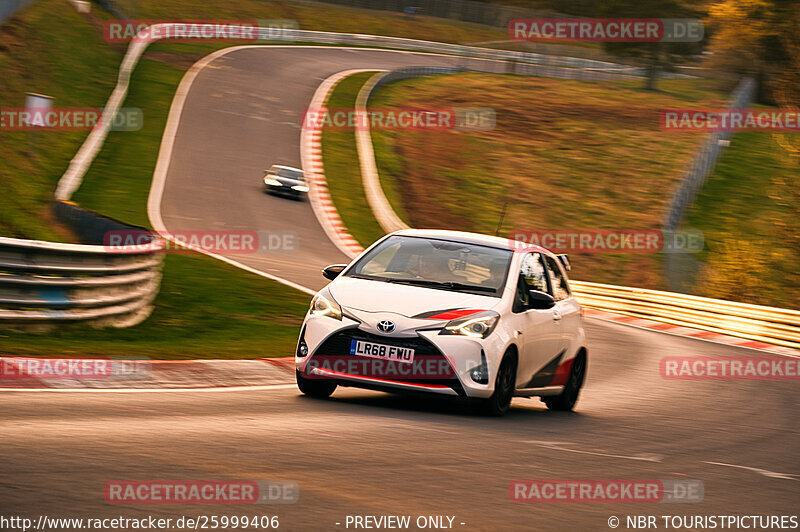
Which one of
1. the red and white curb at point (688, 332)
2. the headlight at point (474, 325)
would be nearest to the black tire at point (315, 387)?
the headlight at point (474, 325)

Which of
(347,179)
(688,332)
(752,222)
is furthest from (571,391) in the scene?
(752,222)

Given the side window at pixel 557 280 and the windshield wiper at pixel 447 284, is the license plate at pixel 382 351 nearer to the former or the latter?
the windshield wiper at pixel 447 284

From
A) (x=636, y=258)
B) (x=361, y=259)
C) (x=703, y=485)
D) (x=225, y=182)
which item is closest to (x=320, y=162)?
(x=225, y=182)

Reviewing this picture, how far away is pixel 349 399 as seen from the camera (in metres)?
10.7

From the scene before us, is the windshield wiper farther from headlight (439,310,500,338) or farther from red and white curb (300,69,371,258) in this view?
red and white curb (300,69,371,258)

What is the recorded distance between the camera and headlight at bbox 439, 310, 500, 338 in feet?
31.9

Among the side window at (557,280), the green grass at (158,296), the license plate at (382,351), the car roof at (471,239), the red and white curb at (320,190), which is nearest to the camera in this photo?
the license plate at (382,351)

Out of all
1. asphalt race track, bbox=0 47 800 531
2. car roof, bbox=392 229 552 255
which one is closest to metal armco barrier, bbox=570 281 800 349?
asphalt race track, bbox=0 47 800 531

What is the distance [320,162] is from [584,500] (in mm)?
35059

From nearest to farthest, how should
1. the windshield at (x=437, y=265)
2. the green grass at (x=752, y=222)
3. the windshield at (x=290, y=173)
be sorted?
the windshield at (x=437, y=265), the green grass at (x=752, y=222), the windshield at (x=290, y=173)

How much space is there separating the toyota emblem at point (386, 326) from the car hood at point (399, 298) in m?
0.14

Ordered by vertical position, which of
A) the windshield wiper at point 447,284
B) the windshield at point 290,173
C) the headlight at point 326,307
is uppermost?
the windshield wiper at point 447,284

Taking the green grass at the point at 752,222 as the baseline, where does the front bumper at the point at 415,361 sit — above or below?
above

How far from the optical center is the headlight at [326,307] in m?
9.95
